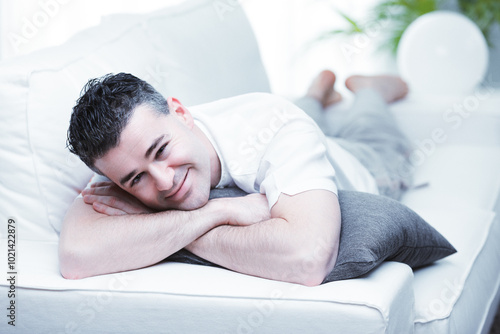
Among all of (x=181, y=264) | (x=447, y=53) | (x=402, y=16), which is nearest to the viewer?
(x=181, y=264)

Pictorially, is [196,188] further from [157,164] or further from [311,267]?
[311,267]

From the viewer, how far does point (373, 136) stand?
2.24 metres

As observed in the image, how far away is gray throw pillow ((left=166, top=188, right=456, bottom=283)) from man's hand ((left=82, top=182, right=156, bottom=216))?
0.49 feet

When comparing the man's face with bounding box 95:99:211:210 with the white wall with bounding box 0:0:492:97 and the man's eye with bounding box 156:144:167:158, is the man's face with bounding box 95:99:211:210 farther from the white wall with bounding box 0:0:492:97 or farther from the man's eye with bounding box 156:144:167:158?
the white wall with bounding box 0:0:492:97

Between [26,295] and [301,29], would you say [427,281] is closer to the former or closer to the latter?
[26,295]

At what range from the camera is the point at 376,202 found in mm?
1327

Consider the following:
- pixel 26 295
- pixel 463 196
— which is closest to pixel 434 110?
pixel 463 196

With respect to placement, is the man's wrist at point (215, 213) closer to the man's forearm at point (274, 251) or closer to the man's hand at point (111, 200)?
the man's forearm at point (274, 251)

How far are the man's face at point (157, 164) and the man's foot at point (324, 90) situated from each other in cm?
119

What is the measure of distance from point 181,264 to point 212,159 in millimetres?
307

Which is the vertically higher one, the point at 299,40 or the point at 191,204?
the point at 191,204

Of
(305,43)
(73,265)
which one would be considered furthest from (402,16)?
(73,265)

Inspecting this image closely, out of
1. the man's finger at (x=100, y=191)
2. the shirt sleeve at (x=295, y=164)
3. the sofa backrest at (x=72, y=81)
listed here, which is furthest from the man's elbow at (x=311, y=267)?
the sofa backrest at (x=72, y=81)

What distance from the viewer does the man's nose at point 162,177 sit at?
1.29 m
